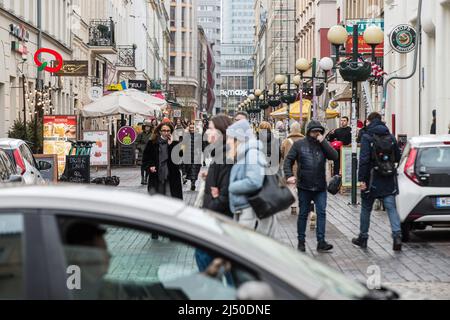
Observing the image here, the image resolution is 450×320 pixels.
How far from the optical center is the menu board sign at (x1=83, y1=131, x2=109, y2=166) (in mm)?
27672

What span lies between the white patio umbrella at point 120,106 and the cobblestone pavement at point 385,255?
12699 mm

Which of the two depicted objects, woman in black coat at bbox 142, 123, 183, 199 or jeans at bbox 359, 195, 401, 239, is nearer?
jeans at bbox 359, 195, 401, 239

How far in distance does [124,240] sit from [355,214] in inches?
526

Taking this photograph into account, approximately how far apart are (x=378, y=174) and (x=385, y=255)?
1.11m

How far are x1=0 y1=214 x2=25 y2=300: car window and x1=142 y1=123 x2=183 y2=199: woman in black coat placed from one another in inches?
415

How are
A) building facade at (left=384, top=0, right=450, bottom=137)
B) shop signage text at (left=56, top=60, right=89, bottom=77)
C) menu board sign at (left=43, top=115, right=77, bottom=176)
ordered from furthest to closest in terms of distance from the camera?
shop signage text at (left=56, top=60, right=89, bottom=77) → building facade at (left=384, top=0, right=450, bottom=137) → menu board sign at (left=43, top=115, right=77, bottom=176)

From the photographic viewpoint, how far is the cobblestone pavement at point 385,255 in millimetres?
9876

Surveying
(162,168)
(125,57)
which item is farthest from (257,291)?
(125,57)

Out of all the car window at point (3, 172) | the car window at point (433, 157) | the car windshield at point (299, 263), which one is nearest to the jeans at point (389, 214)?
the car window at point (433, 157)

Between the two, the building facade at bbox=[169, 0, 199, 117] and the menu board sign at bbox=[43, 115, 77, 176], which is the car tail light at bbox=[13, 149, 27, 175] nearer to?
the menu board sign at bbox=[43, 115, 77, 176]

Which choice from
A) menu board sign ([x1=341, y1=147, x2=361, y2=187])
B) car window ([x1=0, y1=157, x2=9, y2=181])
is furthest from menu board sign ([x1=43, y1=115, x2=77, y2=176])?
car window ([x1=0, y1=157, x2=9, y2=181])

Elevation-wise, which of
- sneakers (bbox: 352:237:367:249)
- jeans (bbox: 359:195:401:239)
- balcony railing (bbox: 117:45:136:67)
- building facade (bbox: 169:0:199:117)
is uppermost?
building facade (bbox: 169:0:199:117)

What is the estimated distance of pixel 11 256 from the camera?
376 cm
